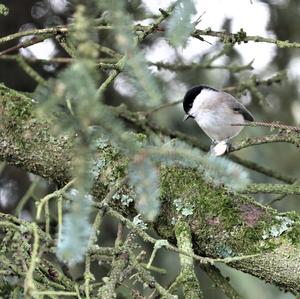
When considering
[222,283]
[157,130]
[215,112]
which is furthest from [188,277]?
[215,112]

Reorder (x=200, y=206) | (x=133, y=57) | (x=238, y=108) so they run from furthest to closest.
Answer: (x=238, y=108)
(x=200, y=206)
(x=133, y=57)

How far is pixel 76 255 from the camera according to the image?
91 cm

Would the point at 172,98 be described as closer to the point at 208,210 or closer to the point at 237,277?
the point at 237,277

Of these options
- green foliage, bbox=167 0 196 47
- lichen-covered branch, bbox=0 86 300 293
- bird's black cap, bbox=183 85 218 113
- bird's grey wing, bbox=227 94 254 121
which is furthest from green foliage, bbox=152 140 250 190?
bird's grey wing, bbox=227 94 254 121

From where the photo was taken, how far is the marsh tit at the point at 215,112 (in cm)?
307

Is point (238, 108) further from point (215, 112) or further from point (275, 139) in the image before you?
point (275, 139)

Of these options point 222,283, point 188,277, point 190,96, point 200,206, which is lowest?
point 222,283

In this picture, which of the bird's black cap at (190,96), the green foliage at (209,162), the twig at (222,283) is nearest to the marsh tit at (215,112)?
the bird's black cap at (190,96)

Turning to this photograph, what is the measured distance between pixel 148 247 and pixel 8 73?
1.02 metres

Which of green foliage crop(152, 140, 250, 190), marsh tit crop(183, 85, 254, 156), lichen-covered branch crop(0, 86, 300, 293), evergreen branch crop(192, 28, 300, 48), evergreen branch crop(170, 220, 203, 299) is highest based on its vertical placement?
evergreen branch crop(192, 28, 300, 48)

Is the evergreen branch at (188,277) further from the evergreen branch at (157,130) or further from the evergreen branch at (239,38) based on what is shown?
the evergreen branch at (157,130)

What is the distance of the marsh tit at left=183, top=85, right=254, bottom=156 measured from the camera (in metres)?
3.07

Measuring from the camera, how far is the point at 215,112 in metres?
3.36

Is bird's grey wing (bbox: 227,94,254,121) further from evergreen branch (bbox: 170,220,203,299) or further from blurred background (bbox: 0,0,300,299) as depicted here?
evergreen branch (bbox: 170,220,203,299)
